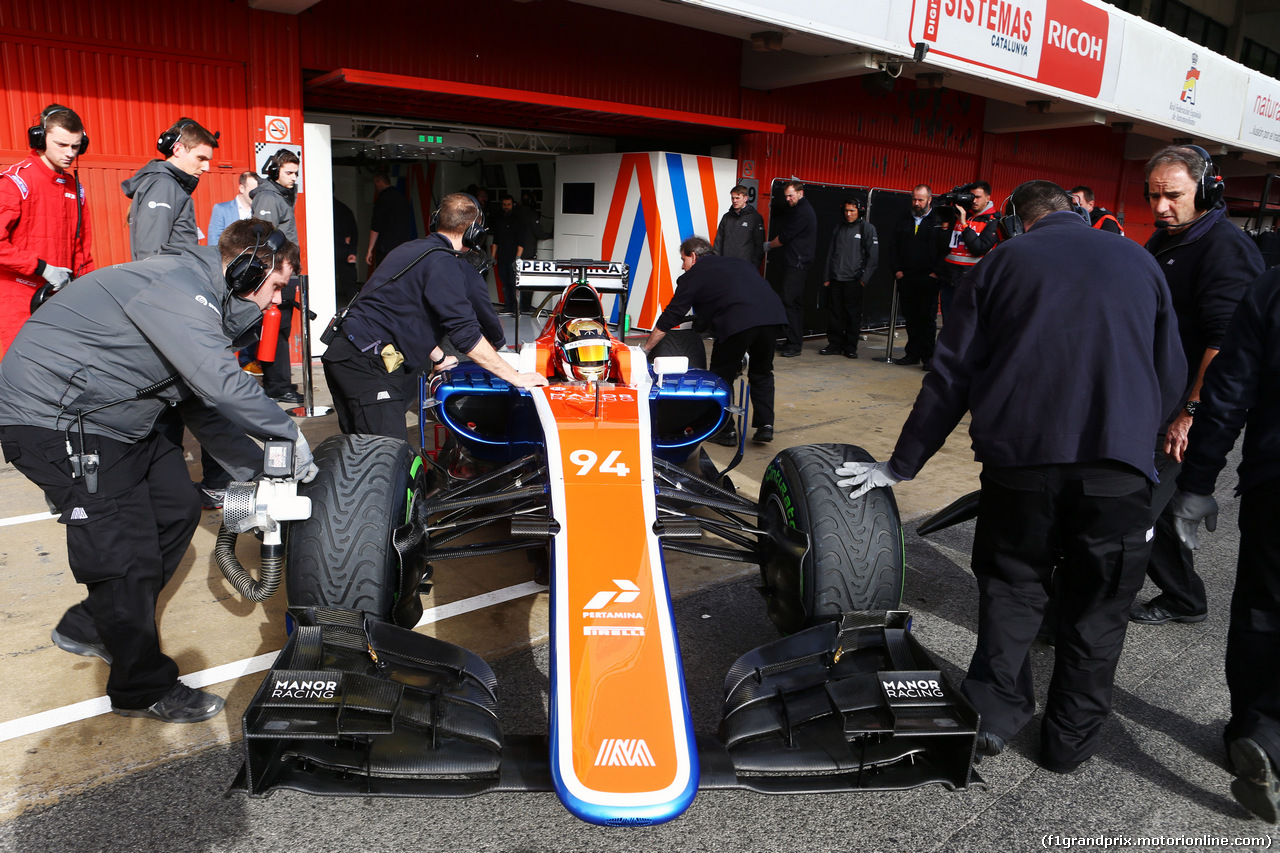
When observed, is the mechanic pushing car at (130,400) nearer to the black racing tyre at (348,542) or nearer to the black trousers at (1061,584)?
the black racing tyre at (348,542)

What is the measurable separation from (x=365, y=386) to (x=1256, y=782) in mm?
3889

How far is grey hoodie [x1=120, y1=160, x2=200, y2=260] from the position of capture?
196 inches

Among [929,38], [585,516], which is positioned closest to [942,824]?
[585,516]

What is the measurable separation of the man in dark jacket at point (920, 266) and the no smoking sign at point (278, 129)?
6766mm

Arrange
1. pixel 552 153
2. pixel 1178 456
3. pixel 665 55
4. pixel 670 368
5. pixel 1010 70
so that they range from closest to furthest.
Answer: pixel 1178 456 < pixel 670 368 < pixel 665 55 < pixel 1010 70 < pixel 552 153

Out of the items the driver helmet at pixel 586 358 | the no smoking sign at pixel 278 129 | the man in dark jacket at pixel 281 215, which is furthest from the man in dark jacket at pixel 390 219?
the driver helmet at pixel 586 358

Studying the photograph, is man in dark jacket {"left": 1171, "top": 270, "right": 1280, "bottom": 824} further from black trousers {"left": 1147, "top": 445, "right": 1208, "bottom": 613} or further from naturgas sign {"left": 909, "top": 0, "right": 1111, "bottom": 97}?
naturgas sign {"left": 909, "top": 0, "right": 1111, "bottom": 97}

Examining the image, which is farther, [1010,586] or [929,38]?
[929,38]

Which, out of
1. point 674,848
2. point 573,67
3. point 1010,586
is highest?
point 573,67

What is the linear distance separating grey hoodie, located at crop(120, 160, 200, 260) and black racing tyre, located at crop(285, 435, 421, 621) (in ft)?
9.11

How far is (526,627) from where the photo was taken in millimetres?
3758

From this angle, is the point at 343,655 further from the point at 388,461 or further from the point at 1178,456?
the point at 1178,456

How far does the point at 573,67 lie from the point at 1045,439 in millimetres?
8880

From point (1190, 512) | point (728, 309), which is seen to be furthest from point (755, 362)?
point (1190, 512)
